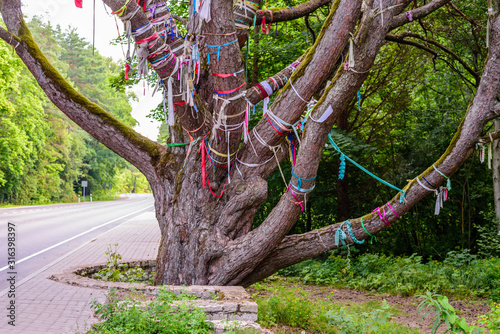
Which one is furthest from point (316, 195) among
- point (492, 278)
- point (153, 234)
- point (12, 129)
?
point (12, 129)

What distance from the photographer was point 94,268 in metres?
7.73

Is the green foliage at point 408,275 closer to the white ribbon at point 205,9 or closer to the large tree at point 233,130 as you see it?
the large tree at point 233,130

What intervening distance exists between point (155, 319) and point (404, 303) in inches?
218

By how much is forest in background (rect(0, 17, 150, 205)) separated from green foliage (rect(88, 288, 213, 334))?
10.4 meters

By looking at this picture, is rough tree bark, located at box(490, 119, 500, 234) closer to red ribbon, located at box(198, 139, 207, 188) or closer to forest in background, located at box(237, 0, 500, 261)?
forest in background, located at box(237, 0, 500, 261)

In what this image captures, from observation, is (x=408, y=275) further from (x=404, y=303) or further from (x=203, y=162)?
(x=203, y=162)

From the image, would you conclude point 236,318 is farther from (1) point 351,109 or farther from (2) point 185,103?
(1) point 351,109

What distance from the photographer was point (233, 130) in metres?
5.49

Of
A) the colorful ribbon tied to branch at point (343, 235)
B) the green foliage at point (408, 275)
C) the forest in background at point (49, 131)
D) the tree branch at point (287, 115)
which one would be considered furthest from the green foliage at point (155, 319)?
the forest in background at point (49, 131)

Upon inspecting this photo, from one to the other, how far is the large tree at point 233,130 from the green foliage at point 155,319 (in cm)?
153

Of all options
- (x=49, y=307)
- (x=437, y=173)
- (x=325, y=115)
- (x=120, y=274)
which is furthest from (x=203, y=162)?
(x=120, y=274)

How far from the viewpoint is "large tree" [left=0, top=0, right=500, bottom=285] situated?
4977 millimetres

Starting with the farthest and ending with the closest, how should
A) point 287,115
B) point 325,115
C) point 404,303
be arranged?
point 404,303
point 287,115
point 325,115

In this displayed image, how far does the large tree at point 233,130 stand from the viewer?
16.3 ft
